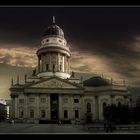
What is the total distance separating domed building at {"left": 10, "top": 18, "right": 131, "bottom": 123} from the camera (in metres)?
50.6

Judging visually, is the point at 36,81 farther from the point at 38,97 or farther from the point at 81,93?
the point at 81,93

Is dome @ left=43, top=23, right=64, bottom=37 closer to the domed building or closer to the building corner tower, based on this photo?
the building corner tower

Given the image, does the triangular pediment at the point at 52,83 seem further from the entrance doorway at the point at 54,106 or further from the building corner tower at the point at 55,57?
the building corner tower at the point at 55,57

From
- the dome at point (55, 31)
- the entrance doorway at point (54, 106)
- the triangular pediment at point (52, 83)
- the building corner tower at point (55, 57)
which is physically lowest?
the entrance doorway at point (54, 106)

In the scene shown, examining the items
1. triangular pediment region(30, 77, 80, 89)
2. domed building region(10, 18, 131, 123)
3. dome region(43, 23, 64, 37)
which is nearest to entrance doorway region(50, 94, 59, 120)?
domed building region(10, 18, 131, 123)

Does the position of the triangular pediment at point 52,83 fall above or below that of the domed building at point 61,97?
above

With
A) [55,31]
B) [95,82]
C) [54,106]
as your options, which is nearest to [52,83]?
[54,106]

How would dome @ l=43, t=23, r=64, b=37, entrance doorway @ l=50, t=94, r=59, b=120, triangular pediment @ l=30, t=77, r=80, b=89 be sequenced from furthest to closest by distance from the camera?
dome @ l=43, t=23, r=64, b=37 < entrance doorway @ l=50, t=94, r=59, b=120 < triangular pediment @ l=30, t=77, r=80, b=89

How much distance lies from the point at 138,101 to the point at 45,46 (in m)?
18.7

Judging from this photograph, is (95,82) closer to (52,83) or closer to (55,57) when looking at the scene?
(55,57)

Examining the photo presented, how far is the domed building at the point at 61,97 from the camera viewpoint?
5062 cm

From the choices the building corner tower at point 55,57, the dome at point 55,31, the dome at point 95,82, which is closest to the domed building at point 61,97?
the dome at point 95,82

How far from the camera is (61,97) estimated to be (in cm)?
5197

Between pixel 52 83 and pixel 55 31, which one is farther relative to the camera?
pixel 55 31
